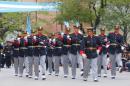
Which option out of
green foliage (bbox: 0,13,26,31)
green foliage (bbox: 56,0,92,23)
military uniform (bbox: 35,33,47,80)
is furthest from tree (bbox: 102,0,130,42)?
green foliage (bbox: 0,13,26,31)

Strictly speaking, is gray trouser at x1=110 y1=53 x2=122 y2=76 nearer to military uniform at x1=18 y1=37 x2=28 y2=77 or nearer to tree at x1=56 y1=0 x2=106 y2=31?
military uniform at x1=18 y1=37 x2=28 y2=77

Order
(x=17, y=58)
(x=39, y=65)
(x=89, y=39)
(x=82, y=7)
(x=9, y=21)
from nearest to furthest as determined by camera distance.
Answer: (x=89, y=39) < (x=39, y=65) < (x=17, y=58) < (x=82, y=7) < (x=9, y=21)

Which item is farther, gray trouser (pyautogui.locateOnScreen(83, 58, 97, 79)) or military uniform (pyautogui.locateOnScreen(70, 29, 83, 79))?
military uniform (pyautogui.locateOnScreen(70, 29, 83, 79))

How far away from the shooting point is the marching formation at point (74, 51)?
61.3 ft

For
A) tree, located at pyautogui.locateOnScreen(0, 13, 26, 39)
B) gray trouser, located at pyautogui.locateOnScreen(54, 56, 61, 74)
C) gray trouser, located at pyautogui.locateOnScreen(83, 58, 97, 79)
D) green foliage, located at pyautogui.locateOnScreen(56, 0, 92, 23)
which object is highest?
green foliage, located at pyautogui.locateOnScreen(56, 0, 92, 23)

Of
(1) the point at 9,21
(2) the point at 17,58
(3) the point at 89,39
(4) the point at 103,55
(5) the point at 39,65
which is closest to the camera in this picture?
(3) the point at 89,39

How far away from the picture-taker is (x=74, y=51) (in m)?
20.4

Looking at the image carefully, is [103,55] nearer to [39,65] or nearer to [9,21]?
[39,65]

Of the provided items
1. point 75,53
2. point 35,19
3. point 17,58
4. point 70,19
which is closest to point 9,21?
point 35,19

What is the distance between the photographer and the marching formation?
61.3 feet

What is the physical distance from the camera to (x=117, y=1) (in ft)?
111

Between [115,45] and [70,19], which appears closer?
[115,45]

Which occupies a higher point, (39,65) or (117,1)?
(117,1)

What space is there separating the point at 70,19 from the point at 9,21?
787 inches
